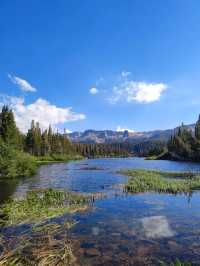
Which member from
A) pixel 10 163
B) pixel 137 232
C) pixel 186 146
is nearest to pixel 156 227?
pixel 137 232

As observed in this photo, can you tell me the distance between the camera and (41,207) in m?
22.5

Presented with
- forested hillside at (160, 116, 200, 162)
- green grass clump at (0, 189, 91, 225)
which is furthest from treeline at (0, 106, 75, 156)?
forested hillside at (160, 116, 200, 162)

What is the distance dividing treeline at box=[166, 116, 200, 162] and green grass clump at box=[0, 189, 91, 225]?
106095 mm

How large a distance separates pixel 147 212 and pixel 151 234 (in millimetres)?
5819

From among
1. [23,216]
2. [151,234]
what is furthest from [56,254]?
[23,216]

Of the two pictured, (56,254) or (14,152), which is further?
(14,152)

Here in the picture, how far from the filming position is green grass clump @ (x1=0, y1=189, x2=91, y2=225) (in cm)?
1922

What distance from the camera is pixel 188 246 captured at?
14.8m

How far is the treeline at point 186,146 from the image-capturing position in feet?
419

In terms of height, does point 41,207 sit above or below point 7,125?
below

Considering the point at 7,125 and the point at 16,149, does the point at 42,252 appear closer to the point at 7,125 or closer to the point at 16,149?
the point at 16,149

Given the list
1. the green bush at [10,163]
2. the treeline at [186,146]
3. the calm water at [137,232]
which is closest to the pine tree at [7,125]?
the green bush at [10,163]

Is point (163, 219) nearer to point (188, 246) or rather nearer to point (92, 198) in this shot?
point (188, 246)

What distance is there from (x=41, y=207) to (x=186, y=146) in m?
123
